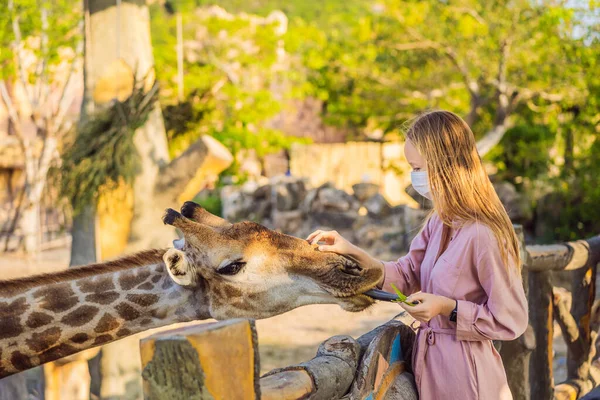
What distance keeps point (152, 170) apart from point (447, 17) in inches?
334

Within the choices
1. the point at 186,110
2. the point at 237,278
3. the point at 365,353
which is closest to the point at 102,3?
the point at 186,110

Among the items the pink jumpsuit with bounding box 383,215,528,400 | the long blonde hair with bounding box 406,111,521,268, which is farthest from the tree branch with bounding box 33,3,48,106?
the pink jumpsuit with bounding box 383,215,528,400

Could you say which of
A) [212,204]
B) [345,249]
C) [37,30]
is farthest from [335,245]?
[212,204]

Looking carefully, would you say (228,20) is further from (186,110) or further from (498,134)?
(186,110)

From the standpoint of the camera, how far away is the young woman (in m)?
2.01

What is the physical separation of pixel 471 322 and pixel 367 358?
31cm

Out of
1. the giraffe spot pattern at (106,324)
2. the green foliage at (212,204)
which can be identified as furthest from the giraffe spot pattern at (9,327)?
the green foliage at (212,204)

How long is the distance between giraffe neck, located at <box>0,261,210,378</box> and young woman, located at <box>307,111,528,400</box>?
85 centimetres

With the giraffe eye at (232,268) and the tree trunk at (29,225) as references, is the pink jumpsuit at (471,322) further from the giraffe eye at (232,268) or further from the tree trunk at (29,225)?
the tree trunk at (29,225)

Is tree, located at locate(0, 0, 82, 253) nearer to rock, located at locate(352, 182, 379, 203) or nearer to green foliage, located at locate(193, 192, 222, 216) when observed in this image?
green foliage, located at locate(193, 192, 222, 216)

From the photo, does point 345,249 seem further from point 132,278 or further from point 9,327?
point 9,327

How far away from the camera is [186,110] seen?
20.5ft

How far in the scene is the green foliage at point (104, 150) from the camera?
497 centimetres

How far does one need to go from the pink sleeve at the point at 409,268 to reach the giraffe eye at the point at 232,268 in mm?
483
